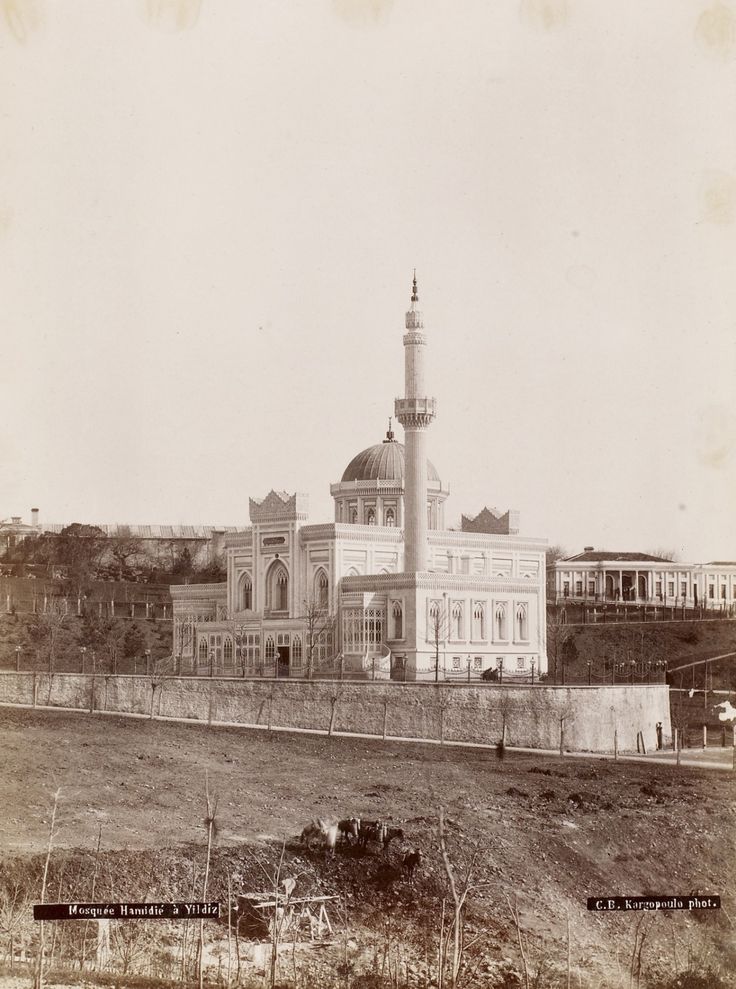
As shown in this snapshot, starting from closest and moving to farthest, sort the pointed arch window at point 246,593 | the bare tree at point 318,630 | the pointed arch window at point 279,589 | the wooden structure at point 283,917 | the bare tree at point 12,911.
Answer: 1. the bare tree at point 12,911
2. the wooden structure at point 283,917
3. the bare tree at point 318,630
4. the pointed arch window at point 279,589
5. the pointed arch window at point 246,593

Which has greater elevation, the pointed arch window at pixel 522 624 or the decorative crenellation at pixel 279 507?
the decorative crenellation at pixel 279 507

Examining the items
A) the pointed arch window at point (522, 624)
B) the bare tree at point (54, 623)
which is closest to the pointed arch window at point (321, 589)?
the pointed arch window at point (522, 624)

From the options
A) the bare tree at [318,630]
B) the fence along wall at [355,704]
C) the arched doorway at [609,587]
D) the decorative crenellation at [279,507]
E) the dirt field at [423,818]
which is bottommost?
the dirt field at [423,818]

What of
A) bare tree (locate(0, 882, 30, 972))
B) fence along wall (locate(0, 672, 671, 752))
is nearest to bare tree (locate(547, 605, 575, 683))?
fence along wall (locate(0, 672, 671, 752))

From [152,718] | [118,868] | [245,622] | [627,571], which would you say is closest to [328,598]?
[245,622]

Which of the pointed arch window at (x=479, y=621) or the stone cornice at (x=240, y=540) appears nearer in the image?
the pointed arch window at (x=479, y=621)

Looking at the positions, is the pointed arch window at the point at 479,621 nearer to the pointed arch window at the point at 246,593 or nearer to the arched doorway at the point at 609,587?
the pointed arch window at the point at 246,593

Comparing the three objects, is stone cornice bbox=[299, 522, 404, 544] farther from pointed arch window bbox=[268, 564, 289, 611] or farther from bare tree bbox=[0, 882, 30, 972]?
bare tree bbox=[0, 882, 30, 972]

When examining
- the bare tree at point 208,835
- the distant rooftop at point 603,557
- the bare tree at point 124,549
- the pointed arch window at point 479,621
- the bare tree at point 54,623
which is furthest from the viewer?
the bare tree at point 124,549
